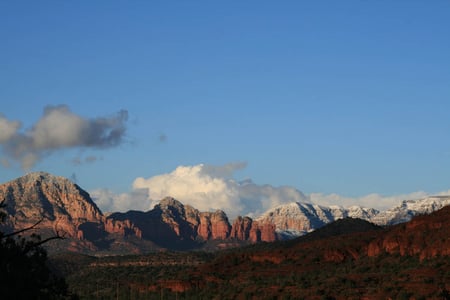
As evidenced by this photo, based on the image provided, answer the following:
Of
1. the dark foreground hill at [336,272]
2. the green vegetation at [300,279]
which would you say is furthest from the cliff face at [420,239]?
the green vegetation at [300,279]

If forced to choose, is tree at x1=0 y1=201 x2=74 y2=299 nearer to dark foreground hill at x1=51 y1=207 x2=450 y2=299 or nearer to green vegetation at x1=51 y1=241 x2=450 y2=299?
dark foreground hill at x1=51 y1=207 x2=450 y2=299

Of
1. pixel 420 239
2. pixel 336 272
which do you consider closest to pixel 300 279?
pixel 336 272

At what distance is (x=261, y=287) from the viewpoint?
155500 mm

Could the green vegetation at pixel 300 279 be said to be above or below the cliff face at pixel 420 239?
below

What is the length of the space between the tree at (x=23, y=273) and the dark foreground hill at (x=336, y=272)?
241 ft

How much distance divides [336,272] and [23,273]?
11629 centimetres

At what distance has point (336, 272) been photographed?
163m

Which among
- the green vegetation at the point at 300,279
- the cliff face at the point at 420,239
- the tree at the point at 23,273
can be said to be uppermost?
the cliff face at the point at 420,239

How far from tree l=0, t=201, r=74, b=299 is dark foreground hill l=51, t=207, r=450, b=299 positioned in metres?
73.3

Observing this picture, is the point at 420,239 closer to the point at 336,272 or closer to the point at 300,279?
the point at 336,272

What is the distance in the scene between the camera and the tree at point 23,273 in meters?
50.8

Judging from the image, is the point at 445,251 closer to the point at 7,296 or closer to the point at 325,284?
the point at 325,284

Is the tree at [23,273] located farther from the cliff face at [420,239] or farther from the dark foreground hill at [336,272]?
the cliff face at [420,239]

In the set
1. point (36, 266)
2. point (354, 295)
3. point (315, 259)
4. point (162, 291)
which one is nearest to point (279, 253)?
point (315, 259)
